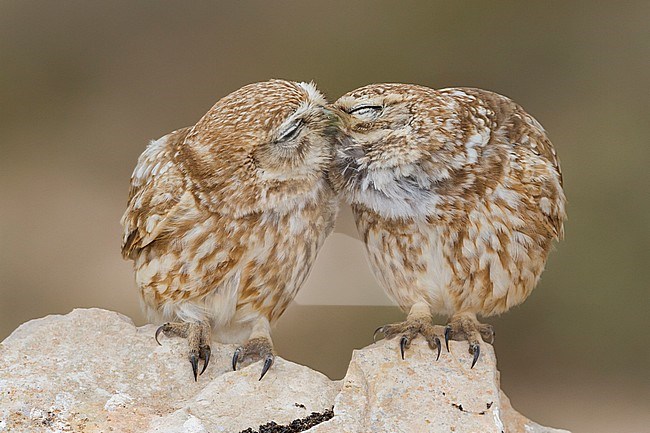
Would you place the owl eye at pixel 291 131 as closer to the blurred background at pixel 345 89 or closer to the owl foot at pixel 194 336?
the owl foot at pixel 194 336

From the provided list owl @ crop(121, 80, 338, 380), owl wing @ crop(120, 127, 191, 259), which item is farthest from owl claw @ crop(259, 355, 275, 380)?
owl wing @ crop(120, 127, 191, 259)

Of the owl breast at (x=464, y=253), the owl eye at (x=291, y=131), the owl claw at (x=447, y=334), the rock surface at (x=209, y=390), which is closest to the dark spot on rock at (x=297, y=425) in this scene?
the rock surface at (x=209, y=390)

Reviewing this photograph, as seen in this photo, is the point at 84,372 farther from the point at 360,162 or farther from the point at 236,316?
the point at 360,162

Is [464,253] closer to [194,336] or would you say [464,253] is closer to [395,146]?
[395,146]

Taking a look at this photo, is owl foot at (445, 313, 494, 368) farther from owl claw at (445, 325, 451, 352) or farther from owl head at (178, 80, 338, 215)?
owl head at (178, 80, 338, 215)

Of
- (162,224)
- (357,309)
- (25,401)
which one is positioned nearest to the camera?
(25,401)

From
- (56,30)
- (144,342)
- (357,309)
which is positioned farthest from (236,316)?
(56,30)

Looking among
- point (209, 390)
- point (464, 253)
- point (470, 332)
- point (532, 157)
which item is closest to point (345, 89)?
point (532, 157)
